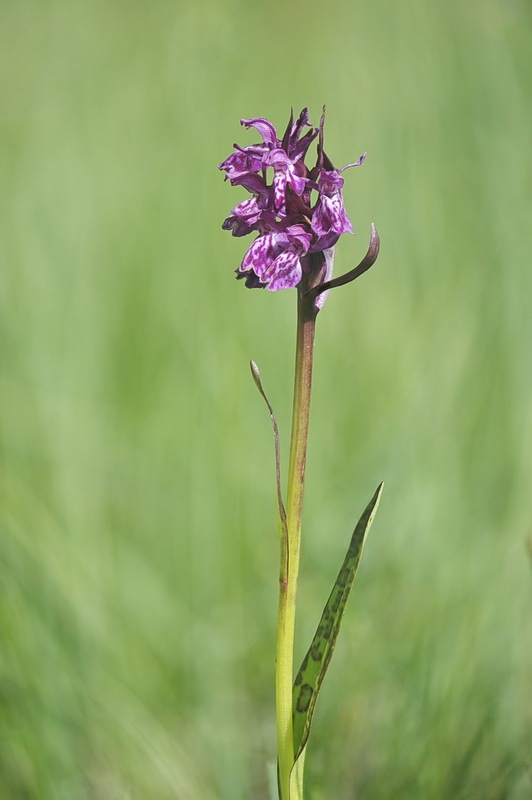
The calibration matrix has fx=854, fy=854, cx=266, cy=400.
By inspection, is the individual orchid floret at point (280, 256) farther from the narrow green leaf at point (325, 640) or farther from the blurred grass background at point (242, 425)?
the blurred grass background at point (242, 425)

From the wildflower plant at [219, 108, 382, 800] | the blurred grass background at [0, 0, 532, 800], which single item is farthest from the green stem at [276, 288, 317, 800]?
the blurred grass background at [0, 0, 532, 800]

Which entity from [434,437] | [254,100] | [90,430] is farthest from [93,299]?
[254,100]

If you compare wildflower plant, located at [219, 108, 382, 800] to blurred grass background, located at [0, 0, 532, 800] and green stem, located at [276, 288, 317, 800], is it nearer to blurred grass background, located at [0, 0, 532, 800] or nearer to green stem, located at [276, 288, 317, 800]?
green stem, located at [276, 288, 317, 800]

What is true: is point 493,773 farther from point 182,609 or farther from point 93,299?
point 93,299

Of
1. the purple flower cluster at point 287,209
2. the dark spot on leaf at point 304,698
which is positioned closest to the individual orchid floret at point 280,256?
the purple flower cluster at point 287,209

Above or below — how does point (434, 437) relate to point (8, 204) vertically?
below

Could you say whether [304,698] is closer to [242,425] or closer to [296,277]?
[296,277]
